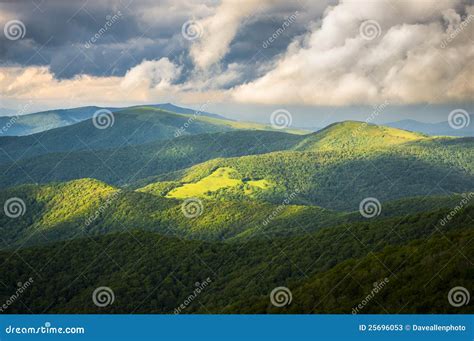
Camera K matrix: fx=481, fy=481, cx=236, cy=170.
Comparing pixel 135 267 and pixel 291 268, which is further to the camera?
pixel 135 267

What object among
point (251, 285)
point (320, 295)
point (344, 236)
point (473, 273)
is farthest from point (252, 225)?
point (473, 273)

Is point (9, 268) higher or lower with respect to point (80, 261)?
lower

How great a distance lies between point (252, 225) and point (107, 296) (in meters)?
91.6

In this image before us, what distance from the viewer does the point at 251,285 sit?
88.1m

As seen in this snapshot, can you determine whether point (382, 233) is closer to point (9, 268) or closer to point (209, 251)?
point (209, 251)

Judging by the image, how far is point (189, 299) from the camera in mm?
94688

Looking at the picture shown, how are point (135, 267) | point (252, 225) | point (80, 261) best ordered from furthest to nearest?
point (252, 225)
point (80, 261)
point (135, 267)

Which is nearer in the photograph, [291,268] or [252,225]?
[291,268]

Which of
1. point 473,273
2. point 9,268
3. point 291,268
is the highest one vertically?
point 473,273

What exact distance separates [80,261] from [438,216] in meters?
87.7

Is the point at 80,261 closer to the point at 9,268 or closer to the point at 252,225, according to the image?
the point at 9,268
